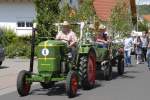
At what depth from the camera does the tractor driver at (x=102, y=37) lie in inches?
733

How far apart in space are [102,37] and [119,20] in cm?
118

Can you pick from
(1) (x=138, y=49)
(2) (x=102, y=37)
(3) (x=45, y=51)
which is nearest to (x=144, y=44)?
(1) (x=138, y=49)

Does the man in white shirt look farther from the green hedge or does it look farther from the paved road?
the paved road

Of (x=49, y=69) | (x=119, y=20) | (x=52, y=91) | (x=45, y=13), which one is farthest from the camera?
(x=45, y=13)

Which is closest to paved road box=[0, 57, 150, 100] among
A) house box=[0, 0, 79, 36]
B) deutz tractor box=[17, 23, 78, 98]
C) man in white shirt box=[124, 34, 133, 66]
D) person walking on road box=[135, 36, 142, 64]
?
deutz tractor box=[17, 23, 78, 98]

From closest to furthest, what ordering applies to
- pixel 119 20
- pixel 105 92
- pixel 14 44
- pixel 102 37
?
1. pixel 105 92
2. pixel 102 37
3. pixel 119 20
4. pixel 14 44

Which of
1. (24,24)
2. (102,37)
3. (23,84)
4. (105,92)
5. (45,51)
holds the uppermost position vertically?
(24,24)

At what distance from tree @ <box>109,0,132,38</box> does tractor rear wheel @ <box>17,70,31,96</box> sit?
22.1 feet

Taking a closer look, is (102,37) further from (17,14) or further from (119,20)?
(17,14)

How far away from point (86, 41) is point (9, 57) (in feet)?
45.5

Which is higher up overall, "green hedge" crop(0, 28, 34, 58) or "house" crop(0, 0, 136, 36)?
"house" crop(0, 0, 136, 36)

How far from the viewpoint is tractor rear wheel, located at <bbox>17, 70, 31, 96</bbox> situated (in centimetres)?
1365

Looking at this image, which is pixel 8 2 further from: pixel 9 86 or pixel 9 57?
pixel 9 86

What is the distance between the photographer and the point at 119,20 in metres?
19.9
